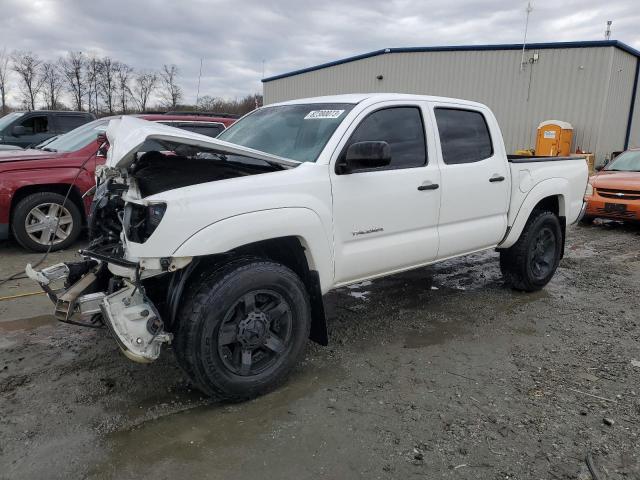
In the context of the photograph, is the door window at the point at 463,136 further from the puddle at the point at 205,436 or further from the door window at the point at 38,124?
the door window at the point at 38,124

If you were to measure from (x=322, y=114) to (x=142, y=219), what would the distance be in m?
1.68

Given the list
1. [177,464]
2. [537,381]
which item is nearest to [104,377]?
[177,464]

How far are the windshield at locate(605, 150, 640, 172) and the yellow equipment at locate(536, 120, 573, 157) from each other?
6293 mm

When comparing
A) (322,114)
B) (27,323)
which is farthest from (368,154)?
(27,323)

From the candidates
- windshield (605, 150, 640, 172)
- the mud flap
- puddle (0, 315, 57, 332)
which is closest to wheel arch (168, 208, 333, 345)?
the mud flap

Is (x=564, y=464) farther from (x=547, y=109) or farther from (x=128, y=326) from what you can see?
(x=547, y=109)

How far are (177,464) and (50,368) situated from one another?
1.54m

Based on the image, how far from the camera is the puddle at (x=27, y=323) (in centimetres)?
426

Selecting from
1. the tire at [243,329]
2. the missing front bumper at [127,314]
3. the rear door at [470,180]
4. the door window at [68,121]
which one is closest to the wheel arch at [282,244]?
the tire at [243,329]

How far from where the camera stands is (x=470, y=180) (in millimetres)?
4457

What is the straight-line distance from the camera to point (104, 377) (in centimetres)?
346

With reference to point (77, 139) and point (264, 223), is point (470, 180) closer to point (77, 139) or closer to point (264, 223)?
point (264, 223)

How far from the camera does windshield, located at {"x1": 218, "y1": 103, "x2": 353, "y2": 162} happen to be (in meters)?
3.68

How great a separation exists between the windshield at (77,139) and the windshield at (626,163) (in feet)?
31.9
